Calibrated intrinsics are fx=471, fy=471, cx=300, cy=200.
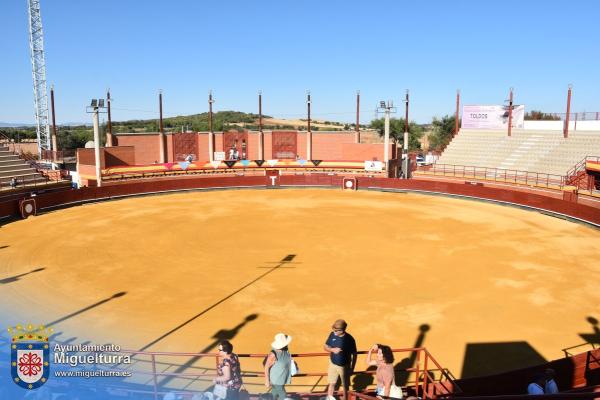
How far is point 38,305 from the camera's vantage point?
14000 mm

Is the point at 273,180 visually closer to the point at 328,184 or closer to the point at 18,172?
the point at 328,184

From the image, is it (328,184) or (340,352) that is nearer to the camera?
(340,352)

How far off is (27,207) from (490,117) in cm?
4628

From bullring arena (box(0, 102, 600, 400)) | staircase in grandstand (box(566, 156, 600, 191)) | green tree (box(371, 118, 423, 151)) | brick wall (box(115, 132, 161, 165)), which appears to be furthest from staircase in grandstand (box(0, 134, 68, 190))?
green tree (box(371, 118, 423, 151))

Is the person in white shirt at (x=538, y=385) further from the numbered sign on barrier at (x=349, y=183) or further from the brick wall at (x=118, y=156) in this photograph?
the brick wall at (x=118, y=156)

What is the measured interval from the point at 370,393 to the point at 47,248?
17.9 meters

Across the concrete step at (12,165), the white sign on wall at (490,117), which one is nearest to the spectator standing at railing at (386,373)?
the concrete step at (12,165)

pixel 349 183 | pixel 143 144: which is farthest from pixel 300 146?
pixel 349 183

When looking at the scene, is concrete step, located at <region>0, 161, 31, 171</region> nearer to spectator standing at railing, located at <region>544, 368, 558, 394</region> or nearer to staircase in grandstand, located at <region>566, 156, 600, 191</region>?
spectator standing at railing, located at <region>544, 368, 558, 394</region>

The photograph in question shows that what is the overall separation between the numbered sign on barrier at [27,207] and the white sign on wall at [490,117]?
45.2 metres

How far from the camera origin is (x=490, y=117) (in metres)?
53.1

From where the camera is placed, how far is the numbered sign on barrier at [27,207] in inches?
1113

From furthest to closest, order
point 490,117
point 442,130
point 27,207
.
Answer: point 442,130
point 490,117
point 27,207

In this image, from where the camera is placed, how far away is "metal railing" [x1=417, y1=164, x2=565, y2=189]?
3800cm
